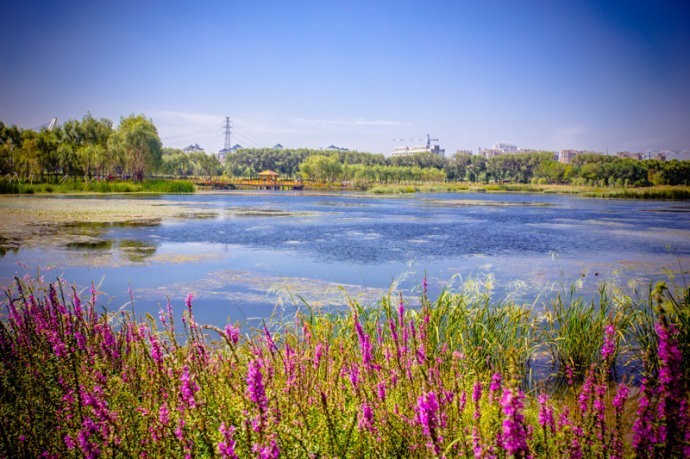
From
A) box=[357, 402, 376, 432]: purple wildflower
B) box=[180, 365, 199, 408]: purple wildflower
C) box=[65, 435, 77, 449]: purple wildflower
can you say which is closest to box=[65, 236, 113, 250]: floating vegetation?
box=[65, 435, 77, 449]: purple wildflower

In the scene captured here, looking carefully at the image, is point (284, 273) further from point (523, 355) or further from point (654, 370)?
point (654, 370)

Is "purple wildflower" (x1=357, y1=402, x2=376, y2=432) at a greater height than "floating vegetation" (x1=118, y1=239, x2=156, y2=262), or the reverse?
"purple wildflower" (x1=357, y1=402, x2=376, y2=432)

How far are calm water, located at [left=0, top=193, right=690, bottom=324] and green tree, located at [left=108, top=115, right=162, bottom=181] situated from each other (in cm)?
4452

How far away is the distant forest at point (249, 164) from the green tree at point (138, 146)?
0.42 ft

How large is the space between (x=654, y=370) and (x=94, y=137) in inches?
3199

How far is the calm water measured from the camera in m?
11.0

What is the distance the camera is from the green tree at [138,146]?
64706 millimetres

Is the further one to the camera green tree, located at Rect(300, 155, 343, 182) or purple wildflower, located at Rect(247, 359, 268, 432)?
green tree, located at Rect(300, 155, 343, 182)

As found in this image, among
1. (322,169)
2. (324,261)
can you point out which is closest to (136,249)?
(324,261)

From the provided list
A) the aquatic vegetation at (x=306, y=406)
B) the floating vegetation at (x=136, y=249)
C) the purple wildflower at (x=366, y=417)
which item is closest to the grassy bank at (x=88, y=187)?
the floating vegetation at (x=136, y=249)

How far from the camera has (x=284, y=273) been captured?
542 inches

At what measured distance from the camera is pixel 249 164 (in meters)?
172

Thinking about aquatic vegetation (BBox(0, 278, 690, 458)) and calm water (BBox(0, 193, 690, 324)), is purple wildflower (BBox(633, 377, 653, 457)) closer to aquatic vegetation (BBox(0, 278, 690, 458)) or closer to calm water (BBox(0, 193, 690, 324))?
aquatic vegetation (BBox(0, 278, 690, 458))

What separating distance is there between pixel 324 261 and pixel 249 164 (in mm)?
161897
